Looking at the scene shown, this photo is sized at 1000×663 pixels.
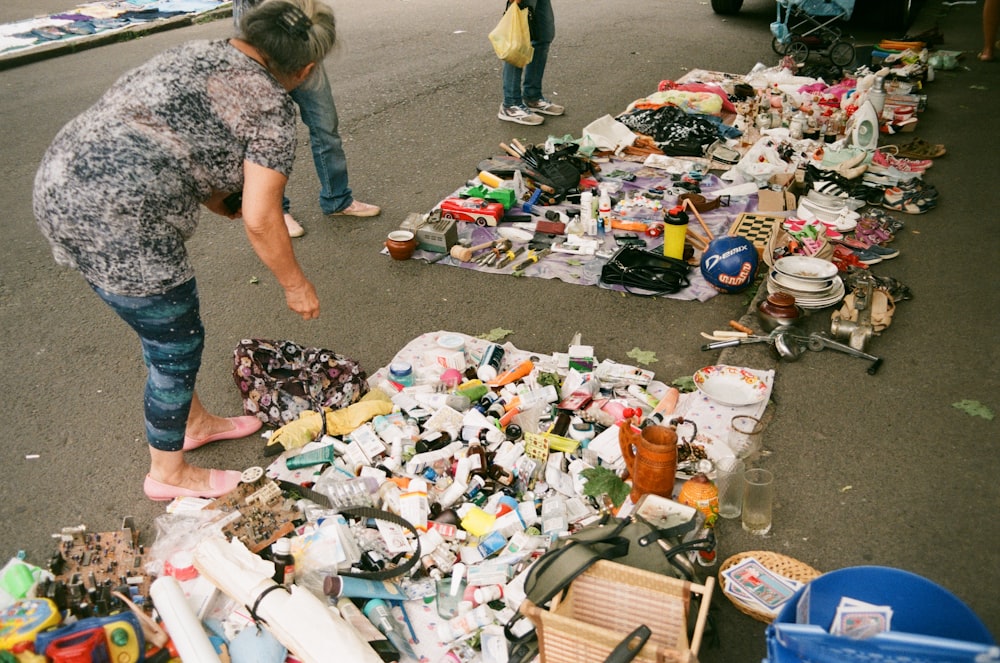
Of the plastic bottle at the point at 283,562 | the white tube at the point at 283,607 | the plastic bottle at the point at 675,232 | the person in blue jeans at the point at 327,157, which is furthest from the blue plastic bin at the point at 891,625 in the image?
the person in blue jeans at the point at 327,157

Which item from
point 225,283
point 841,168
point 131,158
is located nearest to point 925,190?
point 841,168

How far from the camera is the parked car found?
10.7 m

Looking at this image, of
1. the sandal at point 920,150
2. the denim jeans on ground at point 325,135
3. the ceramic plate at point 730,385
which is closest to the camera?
the ceramic plate at point 730,385

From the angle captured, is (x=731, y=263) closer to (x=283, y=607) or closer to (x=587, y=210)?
(x=587, y=210)

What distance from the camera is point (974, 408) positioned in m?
3.72

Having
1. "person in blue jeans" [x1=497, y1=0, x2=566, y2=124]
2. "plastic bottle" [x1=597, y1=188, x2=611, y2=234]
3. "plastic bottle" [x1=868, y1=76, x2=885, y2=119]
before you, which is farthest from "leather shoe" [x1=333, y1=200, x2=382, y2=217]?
"plastic bottle" [x1=868, y1=76, x2=885, y2=119]

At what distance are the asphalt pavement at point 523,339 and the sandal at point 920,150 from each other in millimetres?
125

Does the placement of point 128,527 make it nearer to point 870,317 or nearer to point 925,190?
point 870,317

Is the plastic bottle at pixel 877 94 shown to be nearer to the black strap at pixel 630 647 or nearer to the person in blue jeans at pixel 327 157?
the person in blue jeans at pixel 327 157

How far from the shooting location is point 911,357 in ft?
13.6

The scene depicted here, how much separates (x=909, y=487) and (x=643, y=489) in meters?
1.18

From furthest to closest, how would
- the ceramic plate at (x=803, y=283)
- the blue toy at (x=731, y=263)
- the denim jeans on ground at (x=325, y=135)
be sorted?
the denim jeans on ground at (x=325, y=135), the blue toy at (x=731, y=263), the ceramic plate at (x=803, y=283)

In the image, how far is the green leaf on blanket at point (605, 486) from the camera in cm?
322

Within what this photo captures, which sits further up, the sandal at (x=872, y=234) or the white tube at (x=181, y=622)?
the white tube at (x=181, y=622)
